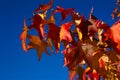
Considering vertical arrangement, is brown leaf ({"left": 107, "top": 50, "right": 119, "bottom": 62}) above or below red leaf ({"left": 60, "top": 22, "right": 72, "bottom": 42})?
below

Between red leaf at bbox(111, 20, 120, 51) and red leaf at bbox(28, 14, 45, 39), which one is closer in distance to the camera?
red leaf at bbox(111, 20, 120, 51)

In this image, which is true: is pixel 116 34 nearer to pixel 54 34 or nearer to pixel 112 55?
pixel 112 55

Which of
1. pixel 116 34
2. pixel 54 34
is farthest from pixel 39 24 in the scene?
pixel 116 34

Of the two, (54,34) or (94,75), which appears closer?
(54,34)

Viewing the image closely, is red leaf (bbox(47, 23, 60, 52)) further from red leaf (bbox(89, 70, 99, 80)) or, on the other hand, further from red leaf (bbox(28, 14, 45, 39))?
red leaf (bbox(89, 70, 99, 80))

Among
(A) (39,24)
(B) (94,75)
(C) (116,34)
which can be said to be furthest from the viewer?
(B) (94,75)

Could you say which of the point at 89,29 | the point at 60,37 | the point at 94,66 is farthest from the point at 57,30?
the point at 94,66

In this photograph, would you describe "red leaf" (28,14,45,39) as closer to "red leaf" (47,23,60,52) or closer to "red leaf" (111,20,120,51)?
"red leaf" (47,23,60,52)

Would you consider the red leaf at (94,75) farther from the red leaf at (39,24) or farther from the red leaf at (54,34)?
the red leaf at (39,24)

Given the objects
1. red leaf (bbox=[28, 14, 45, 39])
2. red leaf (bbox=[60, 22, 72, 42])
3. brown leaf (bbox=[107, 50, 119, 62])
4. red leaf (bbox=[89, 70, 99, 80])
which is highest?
red leaf (bbox=[28, 14, 45, 39])

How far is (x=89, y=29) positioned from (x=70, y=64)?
0.21 metres

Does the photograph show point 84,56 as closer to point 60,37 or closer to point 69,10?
point 60,37

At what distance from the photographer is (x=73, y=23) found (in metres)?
1.52

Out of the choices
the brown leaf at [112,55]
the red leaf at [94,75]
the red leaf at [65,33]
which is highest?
the red leaf at [65,33]
